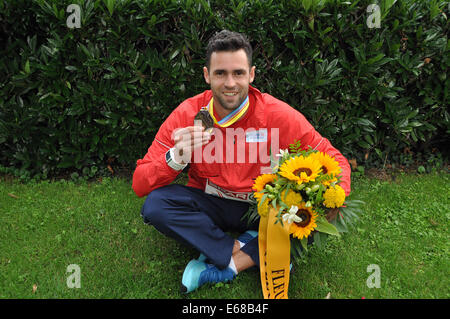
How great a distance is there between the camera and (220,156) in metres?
2.72

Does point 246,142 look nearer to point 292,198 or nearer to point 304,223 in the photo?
point 292,198

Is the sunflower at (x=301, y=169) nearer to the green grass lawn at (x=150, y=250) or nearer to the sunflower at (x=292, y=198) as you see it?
the sunflower at (x=292, y=198)

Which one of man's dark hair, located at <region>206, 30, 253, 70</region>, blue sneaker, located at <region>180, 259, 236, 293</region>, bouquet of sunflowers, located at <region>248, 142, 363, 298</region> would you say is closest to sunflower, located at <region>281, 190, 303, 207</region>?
bouquet of sunflowers, located at <region>248, 142, 363, 298</region>

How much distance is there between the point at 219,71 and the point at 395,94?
7.25ft

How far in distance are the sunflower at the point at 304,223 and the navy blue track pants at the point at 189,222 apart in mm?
586

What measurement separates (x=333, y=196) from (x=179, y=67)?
216 cm

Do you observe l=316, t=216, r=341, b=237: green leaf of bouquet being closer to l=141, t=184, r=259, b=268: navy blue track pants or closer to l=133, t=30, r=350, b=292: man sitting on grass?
l=133, t=30, r=350, b=292: man sitting on grass

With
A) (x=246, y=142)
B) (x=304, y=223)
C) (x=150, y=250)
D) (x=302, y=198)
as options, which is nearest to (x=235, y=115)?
(x=246, y=142)

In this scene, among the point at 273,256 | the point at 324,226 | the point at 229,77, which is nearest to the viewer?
the point at 324,226

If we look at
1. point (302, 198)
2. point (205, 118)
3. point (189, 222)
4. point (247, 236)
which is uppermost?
point (205, 118)

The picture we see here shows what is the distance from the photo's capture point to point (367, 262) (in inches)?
114

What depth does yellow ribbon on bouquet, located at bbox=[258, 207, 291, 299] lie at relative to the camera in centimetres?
236
